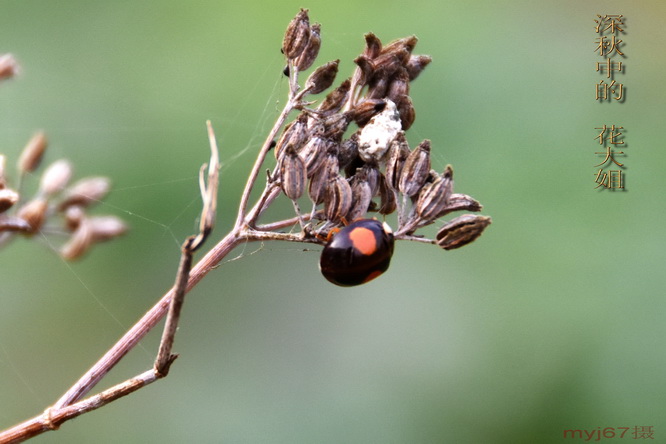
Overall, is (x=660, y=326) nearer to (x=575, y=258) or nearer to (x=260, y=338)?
(x=575, y=258)

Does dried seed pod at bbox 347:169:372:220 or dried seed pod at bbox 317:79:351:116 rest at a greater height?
dried seed pod at bbox 317:79:351:116

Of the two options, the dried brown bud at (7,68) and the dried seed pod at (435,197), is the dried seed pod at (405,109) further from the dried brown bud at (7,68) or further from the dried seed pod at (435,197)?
the dried brown bud at (7,68)

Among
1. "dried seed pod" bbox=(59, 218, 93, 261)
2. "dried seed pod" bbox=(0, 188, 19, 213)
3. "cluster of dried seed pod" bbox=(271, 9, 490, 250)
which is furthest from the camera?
"dried seed pod" bbox=(59, 218, 93, 261)

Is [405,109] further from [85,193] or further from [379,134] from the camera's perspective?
[85,193]

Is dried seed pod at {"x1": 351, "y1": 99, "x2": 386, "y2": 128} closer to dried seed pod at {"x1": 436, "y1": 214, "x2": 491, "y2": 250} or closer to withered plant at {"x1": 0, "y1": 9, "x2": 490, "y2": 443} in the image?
withered plant at {"x1": 0, "y1": 9, "x2": 490, "y2": 443}

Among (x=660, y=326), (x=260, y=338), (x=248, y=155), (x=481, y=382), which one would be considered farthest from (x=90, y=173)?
(x=660, y=326)

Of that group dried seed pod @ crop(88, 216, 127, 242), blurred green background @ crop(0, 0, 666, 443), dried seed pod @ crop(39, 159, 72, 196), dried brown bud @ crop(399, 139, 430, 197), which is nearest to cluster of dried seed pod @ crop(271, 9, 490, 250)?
dried brown bud @ crop(399, 139, 430, 197)

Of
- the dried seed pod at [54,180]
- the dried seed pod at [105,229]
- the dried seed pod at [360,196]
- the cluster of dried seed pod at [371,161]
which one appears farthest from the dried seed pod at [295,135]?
the dried seed pod at [54,180]
